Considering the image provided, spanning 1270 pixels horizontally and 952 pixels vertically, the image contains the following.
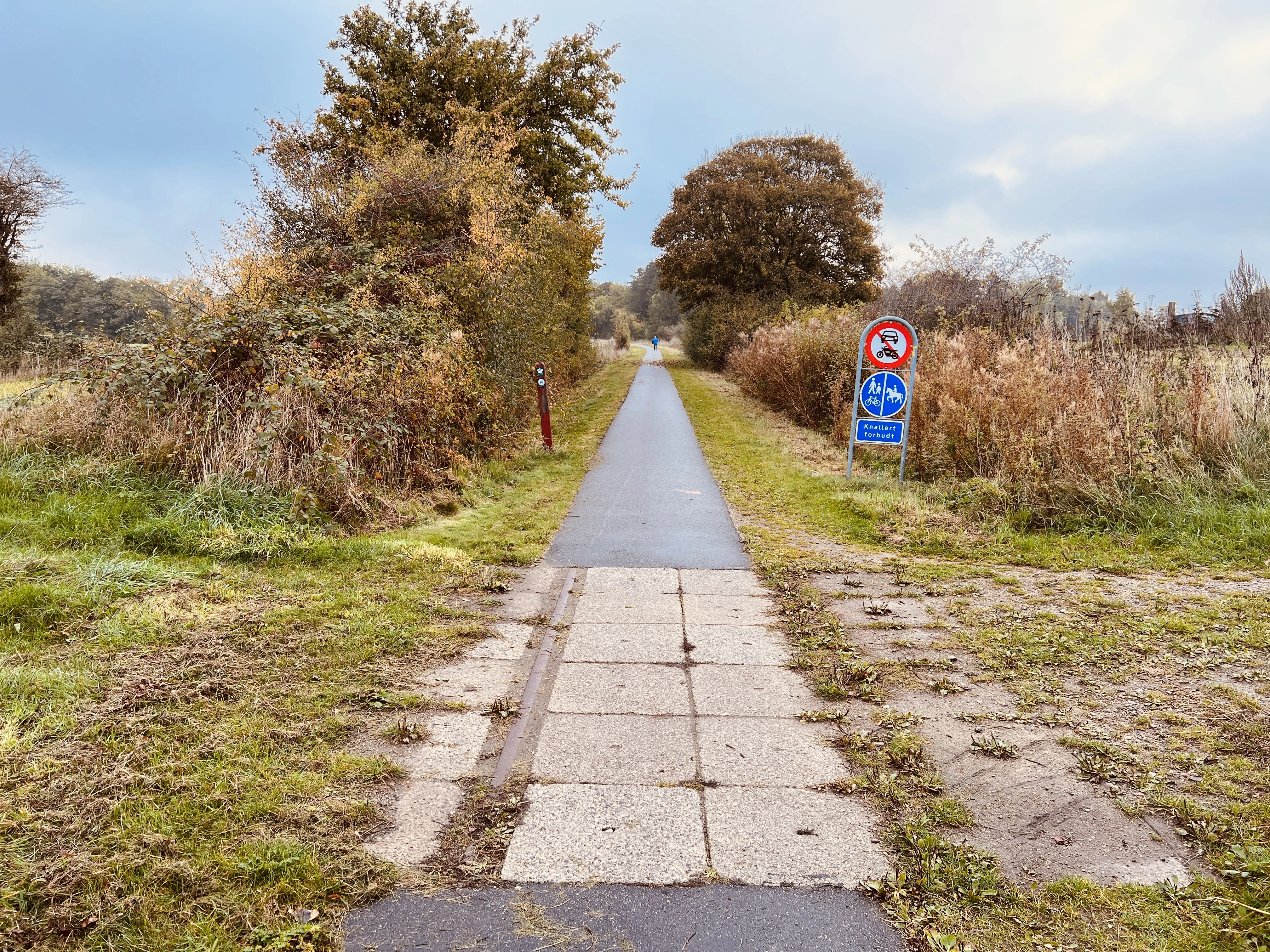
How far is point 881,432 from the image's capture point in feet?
29.3

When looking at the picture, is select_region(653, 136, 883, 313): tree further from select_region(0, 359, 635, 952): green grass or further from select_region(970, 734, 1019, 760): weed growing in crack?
select_region(970, 734, 1019, 760): weed growing in crack

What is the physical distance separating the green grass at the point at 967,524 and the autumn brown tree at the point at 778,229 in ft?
65.6

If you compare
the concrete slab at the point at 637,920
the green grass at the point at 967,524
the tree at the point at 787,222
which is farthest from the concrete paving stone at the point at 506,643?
the tree at the point at 787,222

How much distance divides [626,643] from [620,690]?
63 cm

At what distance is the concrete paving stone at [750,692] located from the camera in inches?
138

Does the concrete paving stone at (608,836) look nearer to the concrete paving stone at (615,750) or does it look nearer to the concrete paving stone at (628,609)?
the concrete paving stone at (615,750)

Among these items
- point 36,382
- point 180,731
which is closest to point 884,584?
point 180,731

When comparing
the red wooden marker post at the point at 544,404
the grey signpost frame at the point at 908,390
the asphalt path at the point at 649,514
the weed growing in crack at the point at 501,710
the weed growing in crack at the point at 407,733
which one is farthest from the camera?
the red wooden marker post at the point at 544,404

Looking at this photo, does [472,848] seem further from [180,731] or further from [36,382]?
[36,382]

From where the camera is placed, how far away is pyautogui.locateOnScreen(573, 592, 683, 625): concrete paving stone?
15.6ft

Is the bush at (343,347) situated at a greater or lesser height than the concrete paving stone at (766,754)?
greater

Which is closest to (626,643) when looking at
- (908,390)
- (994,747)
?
(994,747)

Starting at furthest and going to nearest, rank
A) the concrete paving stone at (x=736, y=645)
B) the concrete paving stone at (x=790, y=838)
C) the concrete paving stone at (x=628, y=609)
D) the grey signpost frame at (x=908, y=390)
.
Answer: the grey signpost frame at (x=908, y=390) → the concrete paving stone at (x=628, y=609) → the concrete paving stone at (x=736, y=645) → the concrete paving stone at (x=790, y=838)

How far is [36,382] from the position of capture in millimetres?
7133
